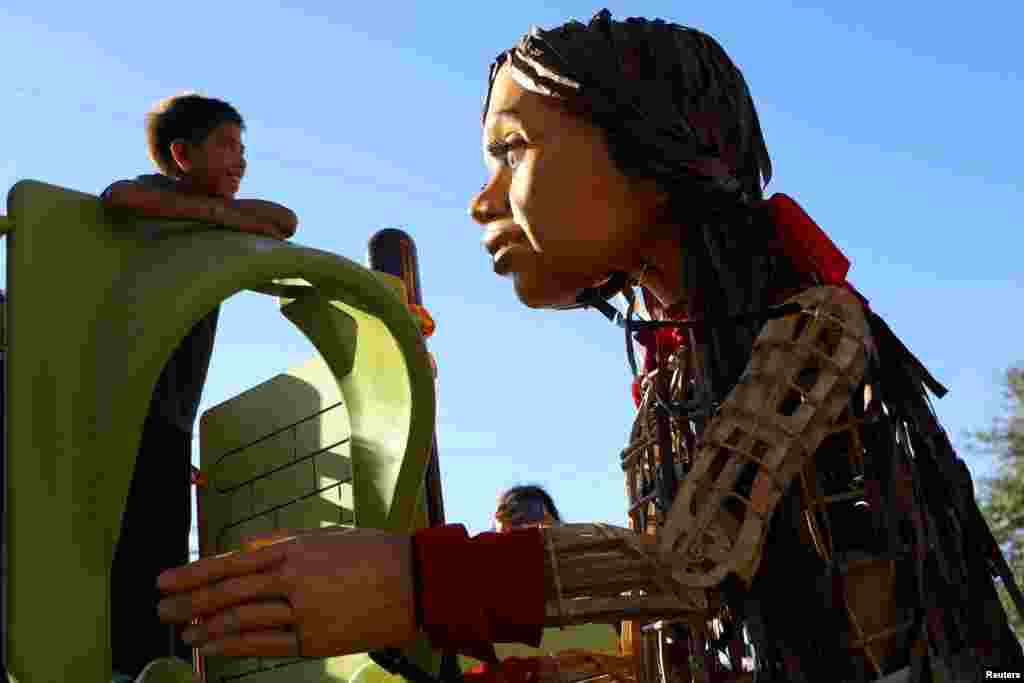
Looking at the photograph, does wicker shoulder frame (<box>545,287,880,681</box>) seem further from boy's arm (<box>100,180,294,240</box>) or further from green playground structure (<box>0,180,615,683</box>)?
boy's arm (<box>100,180,294,240</box>)

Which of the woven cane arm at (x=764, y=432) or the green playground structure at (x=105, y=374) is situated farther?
the woven cane arm at (x=764, y=432)

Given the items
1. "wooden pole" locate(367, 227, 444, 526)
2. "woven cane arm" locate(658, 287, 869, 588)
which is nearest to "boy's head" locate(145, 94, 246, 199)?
"wooden pole" locate(367, 227, 444, 526)

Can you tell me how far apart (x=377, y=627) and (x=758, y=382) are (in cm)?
64

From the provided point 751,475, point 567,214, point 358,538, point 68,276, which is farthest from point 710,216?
point 68,276

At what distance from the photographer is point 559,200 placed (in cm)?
202

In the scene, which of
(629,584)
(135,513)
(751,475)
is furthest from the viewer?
(135,513)

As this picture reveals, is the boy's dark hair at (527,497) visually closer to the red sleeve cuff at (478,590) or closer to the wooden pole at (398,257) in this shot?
the wooden pole at (398,257)

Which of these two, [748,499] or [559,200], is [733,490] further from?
[559,200]

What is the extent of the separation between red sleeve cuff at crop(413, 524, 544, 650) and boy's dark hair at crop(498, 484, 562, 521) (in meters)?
3.11

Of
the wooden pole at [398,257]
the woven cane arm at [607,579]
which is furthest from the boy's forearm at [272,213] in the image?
the wooden pole at [398,257]

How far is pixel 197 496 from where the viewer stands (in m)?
2.42

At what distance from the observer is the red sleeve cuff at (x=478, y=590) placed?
1.50 meters

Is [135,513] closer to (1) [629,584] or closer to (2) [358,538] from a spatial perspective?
→ (2) [358,538]

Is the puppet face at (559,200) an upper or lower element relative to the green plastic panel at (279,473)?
upper
